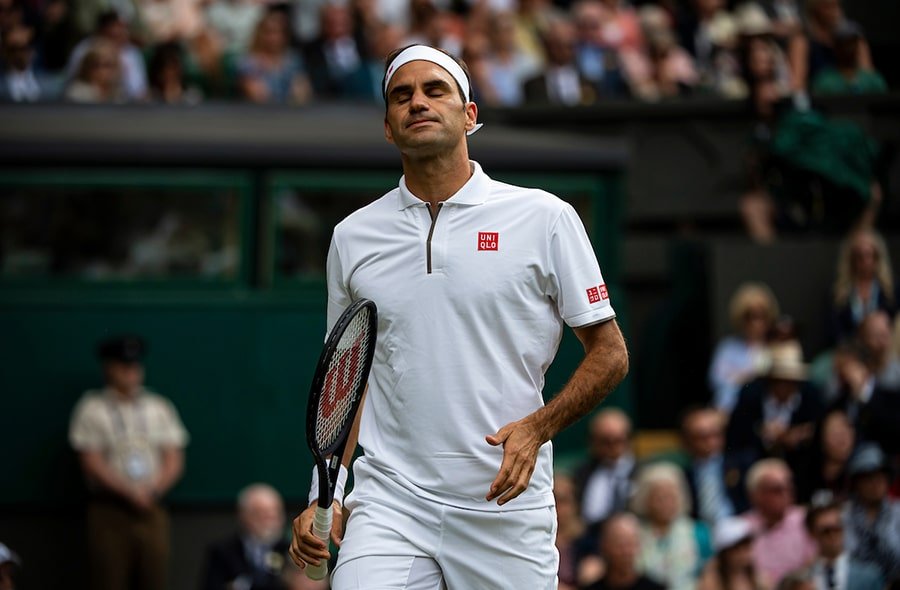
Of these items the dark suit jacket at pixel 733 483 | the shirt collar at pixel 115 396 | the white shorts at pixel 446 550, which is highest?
the shirt collar at pixel 115 396

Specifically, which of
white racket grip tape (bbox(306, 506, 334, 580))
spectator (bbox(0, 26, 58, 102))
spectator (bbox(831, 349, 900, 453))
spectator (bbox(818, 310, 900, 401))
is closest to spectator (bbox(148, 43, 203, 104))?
spectator (bbox(0, 26, 58, 102))

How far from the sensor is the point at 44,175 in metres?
12.0

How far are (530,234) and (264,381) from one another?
7.50m

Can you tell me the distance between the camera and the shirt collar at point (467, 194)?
506 cm

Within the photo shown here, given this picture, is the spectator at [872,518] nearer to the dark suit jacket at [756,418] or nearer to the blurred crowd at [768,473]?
the blurred crowd at [768,473]

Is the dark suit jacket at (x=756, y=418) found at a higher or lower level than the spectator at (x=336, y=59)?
→ lower

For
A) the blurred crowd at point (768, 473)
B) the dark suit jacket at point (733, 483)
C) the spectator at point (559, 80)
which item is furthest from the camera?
the spectator at point (559, 80)

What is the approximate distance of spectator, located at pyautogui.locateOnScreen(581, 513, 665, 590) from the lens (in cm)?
968

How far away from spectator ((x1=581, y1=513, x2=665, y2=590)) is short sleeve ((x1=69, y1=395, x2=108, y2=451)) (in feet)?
11.3

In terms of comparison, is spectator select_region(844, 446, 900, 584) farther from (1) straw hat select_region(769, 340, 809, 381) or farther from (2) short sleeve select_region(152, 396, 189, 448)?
(2) short sleeve select_region(152, 396, 189, 448)

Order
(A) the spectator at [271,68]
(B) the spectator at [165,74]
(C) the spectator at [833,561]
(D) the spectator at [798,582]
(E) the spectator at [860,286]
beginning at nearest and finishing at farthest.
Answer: (D) the spectator at [798,582]
(C) the spectator at [833,561]
(E) the spectator at [860,286]
(B) the spectator at [165,74]
(A) the spectator at [271,68]

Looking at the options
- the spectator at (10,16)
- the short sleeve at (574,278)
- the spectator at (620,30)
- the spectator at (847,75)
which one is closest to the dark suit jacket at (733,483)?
the spectator at (847,75)

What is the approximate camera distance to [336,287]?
524 cm

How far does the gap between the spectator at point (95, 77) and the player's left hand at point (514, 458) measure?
8.59 metres
